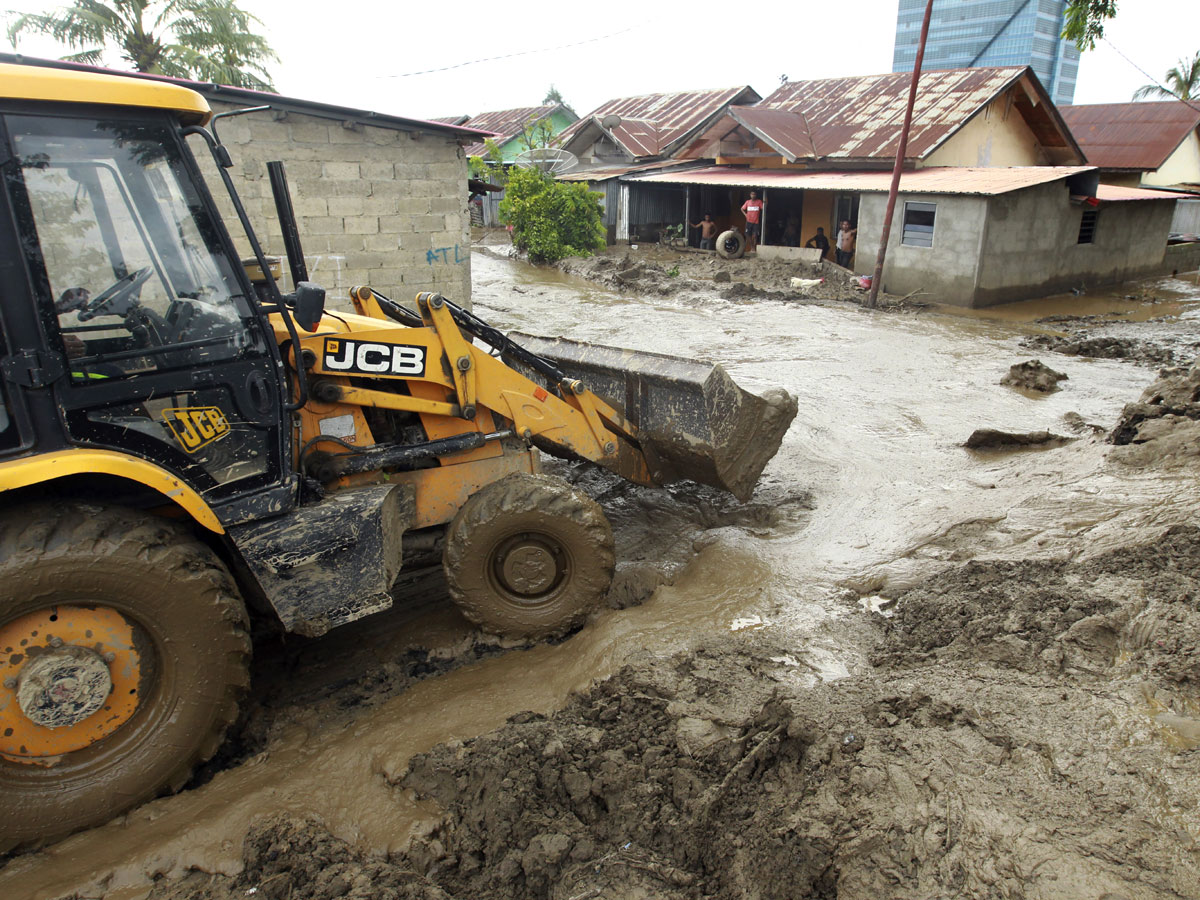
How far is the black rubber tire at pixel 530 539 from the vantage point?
4.23 meters

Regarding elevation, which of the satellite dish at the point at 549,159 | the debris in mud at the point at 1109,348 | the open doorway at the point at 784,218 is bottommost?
the debris in mud at the point at 1109,348

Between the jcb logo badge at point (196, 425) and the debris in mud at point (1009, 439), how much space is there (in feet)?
20.3

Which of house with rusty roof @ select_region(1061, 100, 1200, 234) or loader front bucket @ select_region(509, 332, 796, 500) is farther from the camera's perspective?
house with rusty roof @ select_region(1061, 100, 1200, 234)

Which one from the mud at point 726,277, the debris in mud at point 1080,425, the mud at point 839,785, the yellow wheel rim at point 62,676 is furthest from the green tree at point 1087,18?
the yellow wheel rim at point 62,676

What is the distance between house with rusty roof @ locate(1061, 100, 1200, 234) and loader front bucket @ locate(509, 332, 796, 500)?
80.8 feet

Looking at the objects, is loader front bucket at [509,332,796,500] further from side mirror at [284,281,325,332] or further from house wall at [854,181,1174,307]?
house wall at [854,181,1174,307]

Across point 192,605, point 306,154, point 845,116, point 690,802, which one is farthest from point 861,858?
point 845,116

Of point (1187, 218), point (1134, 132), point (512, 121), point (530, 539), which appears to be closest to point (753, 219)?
point (1134, 132)

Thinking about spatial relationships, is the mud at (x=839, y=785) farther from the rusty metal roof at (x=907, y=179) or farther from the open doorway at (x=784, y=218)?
the open doorway at (x=784, y=218)

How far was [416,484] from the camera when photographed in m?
4.33

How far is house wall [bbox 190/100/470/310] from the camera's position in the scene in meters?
9.74

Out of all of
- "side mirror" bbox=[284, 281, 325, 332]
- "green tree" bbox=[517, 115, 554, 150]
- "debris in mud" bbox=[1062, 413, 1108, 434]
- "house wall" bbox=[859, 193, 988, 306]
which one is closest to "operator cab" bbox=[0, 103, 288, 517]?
"side mirror" bbox=[284, 281, 325, 332]

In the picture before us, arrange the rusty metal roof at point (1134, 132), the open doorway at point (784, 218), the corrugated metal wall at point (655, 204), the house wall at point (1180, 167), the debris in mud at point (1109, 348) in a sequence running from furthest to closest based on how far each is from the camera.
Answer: the house wall at point (1180, 167) < the rusty metal roof at point (1134, 132) < the corrugated metal wall at point (655, 204) < the open doorway at point (784, 218) < the debris in mud at point (1109, 348)

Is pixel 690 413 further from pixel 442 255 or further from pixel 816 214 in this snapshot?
pixel 816 214
